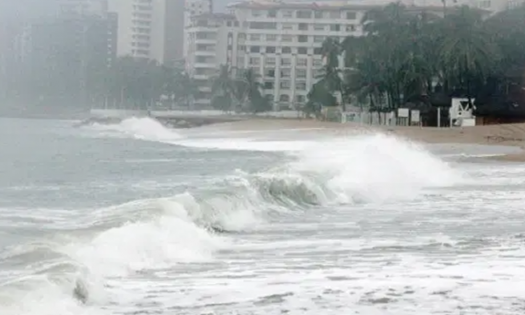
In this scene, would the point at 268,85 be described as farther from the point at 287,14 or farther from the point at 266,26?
the point at 287,14

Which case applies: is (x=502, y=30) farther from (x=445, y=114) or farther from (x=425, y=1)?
(x=425, y=1)

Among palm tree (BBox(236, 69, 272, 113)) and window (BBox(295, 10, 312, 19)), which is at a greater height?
window (BBox(295, 10, 312, 19))

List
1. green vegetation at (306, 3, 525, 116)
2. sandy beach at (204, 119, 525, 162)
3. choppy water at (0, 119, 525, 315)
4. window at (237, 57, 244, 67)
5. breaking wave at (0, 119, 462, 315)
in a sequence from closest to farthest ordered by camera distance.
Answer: choppy water at (0, 119, 525, 315) < breaking wave at (0, 119, 462, 315) < sandy beach at (204, 119, 525, 162) < green vegetation at (306, 3, 525, 116) < window at (237, 57, 244, 67)

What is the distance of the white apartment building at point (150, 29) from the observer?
172712 millimetres

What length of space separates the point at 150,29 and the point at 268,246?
556 ft

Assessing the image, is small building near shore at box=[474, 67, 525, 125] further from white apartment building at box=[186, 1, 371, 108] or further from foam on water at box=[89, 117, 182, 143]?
white apartment building at box=[186, 1, 371, 108]

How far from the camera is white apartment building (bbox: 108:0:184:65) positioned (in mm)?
172712

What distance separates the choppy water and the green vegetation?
1732 inches

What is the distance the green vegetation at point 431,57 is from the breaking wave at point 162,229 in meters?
43.1

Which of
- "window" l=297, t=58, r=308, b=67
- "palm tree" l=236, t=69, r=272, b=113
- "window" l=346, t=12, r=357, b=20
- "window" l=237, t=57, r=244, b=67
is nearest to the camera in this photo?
"palm tree" l=236, t=69, r=272, b=113

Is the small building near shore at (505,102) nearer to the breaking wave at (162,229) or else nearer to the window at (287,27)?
the breaking wave at (162,229)

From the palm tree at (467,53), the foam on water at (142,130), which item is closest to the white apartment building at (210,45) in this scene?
the foam on water at (142,130)

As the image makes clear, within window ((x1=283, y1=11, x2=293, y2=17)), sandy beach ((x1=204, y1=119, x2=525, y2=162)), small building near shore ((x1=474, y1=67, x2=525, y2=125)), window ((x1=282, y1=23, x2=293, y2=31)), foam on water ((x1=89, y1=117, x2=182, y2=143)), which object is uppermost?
window ((x1=283, y1=11, x2=293, y2=17))

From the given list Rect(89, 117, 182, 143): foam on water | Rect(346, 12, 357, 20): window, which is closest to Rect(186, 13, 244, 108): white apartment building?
Rect(346, 12, 357, 20): window
